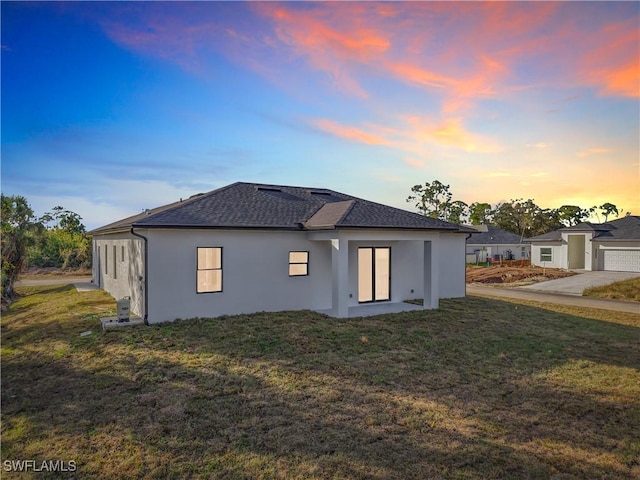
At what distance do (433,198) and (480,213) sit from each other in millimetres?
13491

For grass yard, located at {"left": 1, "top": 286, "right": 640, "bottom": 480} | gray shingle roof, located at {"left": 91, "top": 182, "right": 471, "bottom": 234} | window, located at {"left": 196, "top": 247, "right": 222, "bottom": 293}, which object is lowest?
grass yard, located at {"left": 1, "top": 286, "right": 640, "bottom": 480}

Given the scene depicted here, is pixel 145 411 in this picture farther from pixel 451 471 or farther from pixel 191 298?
pixel 191 298

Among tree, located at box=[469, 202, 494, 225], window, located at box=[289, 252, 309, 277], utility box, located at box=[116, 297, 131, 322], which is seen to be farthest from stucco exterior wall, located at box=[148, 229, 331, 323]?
tree, located at box=[469, 202, 494, 225]

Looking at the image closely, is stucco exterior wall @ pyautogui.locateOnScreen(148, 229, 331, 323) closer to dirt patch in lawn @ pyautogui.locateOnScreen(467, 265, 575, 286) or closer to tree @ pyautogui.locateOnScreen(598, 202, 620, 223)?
dirt patch in lawn @ pyautogui.locateOnScreen(467, 265, 575, 286)

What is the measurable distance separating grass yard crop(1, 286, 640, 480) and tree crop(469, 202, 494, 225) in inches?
2358

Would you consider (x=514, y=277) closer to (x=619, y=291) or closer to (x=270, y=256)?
(x=619, y=291)

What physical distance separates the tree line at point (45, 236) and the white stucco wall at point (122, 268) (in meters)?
3.79

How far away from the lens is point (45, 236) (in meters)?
33.0

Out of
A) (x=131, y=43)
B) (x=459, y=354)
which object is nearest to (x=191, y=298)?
(x=459, y=354)

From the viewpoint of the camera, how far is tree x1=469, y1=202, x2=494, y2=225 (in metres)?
Answer: 68.4

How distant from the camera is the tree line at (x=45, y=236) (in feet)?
71.3

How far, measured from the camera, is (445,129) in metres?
16.2

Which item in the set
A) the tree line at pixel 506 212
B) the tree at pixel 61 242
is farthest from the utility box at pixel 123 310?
the tree line at pixel 506 212

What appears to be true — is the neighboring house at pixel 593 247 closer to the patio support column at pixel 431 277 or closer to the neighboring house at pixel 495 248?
the neighboring house at pixel 495 248
